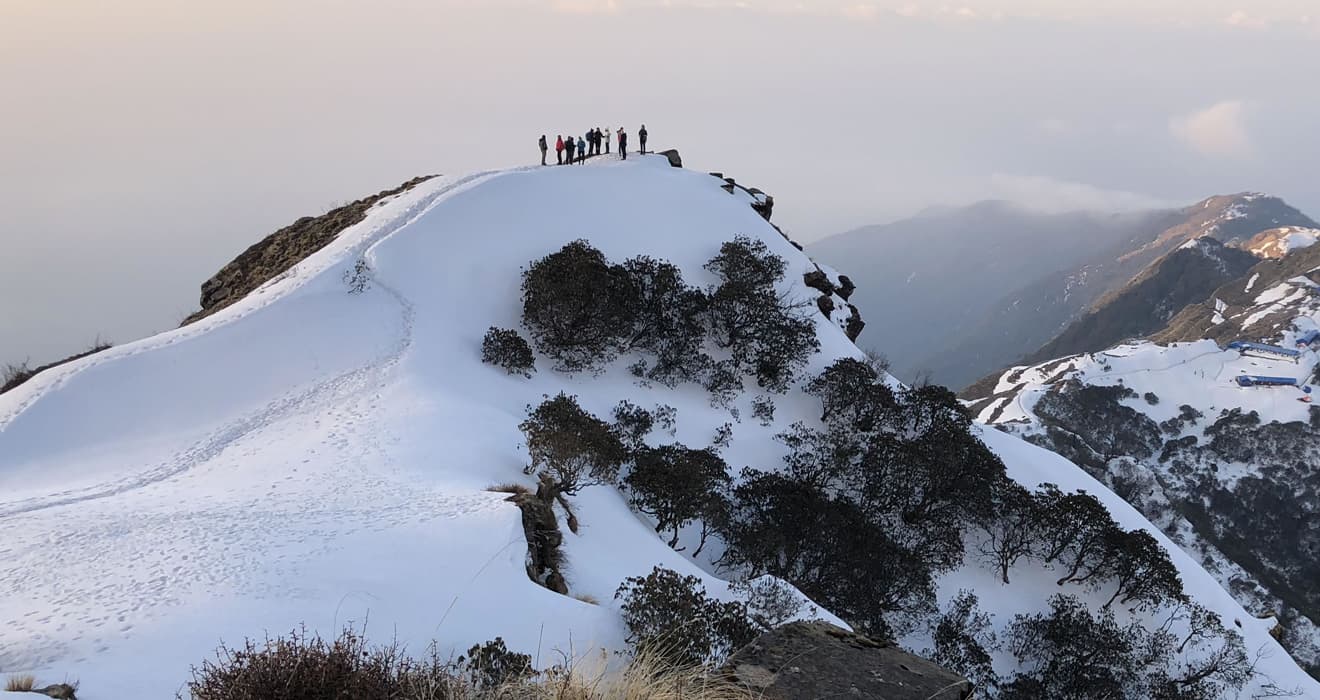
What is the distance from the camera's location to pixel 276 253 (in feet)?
118

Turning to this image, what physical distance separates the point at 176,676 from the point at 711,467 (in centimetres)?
1782

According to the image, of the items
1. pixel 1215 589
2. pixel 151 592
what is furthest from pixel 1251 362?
pixel 151 592

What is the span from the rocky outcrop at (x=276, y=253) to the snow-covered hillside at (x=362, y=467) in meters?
2.87

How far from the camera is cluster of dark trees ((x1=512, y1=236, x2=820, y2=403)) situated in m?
28.7

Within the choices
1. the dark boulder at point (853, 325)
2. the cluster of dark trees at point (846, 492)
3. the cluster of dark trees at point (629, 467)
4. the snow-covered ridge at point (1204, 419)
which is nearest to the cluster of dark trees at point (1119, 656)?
the cluster of dark trees at point (846, 492)

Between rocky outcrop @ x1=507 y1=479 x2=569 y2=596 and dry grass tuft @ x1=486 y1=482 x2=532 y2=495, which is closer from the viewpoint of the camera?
rocky outcrop @ x1=507 y1=479 x2=569 y2=596

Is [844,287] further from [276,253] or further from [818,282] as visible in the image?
[276,253]

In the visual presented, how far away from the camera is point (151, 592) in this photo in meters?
9.16

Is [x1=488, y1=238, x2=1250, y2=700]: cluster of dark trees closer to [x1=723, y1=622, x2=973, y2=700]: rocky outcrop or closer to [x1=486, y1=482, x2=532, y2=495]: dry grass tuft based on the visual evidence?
[x1=486, y1=482, x2=532, y2=495]: dry grass tuft

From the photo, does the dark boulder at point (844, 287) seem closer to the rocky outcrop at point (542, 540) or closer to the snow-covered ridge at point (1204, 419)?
the rocky outcrop at point (542, 540)

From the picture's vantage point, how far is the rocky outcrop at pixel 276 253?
3278cm

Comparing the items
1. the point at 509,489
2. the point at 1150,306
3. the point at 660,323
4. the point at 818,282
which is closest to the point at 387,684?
the point at 509,489

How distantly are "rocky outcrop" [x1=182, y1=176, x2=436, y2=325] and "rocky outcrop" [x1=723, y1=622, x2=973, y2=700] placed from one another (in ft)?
102

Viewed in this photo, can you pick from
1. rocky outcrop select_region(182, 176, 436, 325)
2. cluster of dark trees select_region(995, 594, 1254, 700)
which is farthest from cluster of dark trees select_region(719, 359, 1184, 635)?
rocky outcrop select_region(182, 176, 436, 325)
